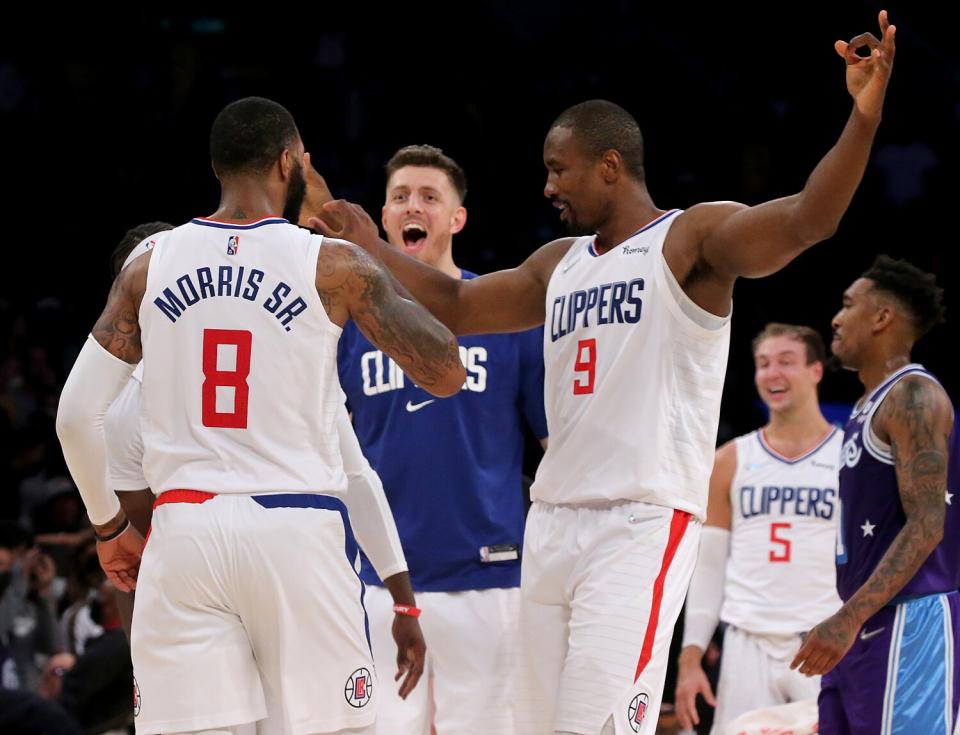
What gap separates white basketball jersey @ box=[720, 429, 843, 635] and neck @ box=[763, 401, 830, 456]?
6 cm

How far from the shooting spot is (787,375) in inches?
290

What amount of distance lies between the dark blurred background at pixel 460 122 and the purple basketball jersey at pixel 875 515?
571 centimetres

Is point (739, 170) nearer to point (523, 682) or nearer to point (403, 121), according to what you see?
point (403, 121)

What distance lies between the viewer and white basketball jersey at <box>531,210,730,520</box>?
161 inches

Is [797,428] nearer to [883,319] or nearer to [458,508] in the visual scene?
[883,319]

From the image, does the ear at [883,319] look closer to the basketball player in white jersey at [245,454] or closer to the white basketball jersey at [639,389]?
the white basketball jersey at [639,389]

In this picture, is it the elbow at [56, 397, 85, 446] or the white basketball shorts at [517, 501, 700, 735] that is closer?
the elbow at [56, 397, 85, 446]

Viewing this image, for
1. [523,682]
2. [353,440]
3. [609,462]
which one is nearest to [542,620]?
[523,682]

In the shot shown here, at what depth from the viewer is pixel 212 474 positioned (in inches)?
141

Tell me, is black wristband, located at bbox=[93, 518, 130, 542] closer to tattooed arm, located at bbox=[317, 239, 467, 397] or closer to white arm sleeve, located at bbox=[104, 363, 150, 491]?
white arm sleeve, located at bbox=[104, 363, 150, 491]

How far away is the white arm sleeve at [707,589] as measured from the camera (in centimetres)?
696

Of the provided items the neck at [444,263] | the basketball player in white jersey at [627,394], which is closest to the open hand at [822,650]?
the basketball player in white jersey at [627,394]

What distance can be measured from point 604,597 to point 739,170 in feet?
29.3

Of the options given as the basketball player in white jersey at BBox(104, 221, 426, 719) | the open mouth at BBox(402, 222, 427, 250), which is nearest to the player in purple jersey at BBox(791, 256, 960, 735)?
the basketball player in white jersey at BBox(104, 221, 426, 719)
